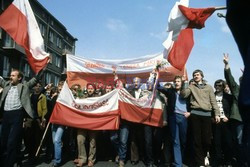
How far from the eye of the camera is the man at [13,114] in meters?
6.36

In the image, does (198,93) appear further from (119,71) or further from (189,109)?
(119,71)

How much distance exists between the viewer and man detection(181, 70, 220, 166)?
7.10 metres

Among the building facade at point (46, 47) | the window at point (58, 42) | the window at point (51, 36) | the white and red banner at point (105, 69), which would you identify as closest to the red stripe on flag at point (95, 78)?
the white and red banner at point (105, 69)

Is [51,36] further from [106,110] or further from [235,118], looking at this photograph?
[235,118]

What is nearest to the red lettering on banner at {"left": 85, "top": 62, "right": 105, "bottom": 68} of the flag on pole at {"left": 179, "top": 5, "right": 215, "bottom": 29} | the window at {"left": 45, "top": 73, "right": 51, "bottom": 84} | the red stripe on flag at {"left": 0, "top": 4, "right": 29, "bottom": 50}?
the red stripe on flag at {"left": 0, "top": 4, "right": 29, "bottom": 50}

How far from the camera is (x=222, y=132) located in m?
8.07

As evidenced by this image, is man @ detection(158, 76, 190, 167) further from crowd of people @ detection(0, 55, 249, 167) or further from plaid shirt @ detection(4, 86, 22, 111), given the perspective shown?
plaid shirt @ detection(4, 86, 22, 111)

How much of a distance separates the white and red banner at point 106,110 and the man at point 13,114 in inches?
53.8

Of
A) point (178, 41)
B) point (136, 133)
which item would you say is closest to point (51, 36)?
point (136, 133)

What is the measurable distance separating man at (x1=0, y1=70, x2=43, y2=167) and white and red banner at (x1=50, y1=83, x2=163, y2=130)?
53.8 inches

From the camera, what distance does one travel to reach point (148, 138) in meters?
7.67

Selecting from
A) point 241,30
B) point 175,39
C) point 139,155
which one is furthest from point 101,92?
point 241,30

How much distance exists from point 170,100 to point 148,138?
1.09 meters

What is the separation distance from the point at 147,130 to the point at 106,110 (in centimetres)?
114
